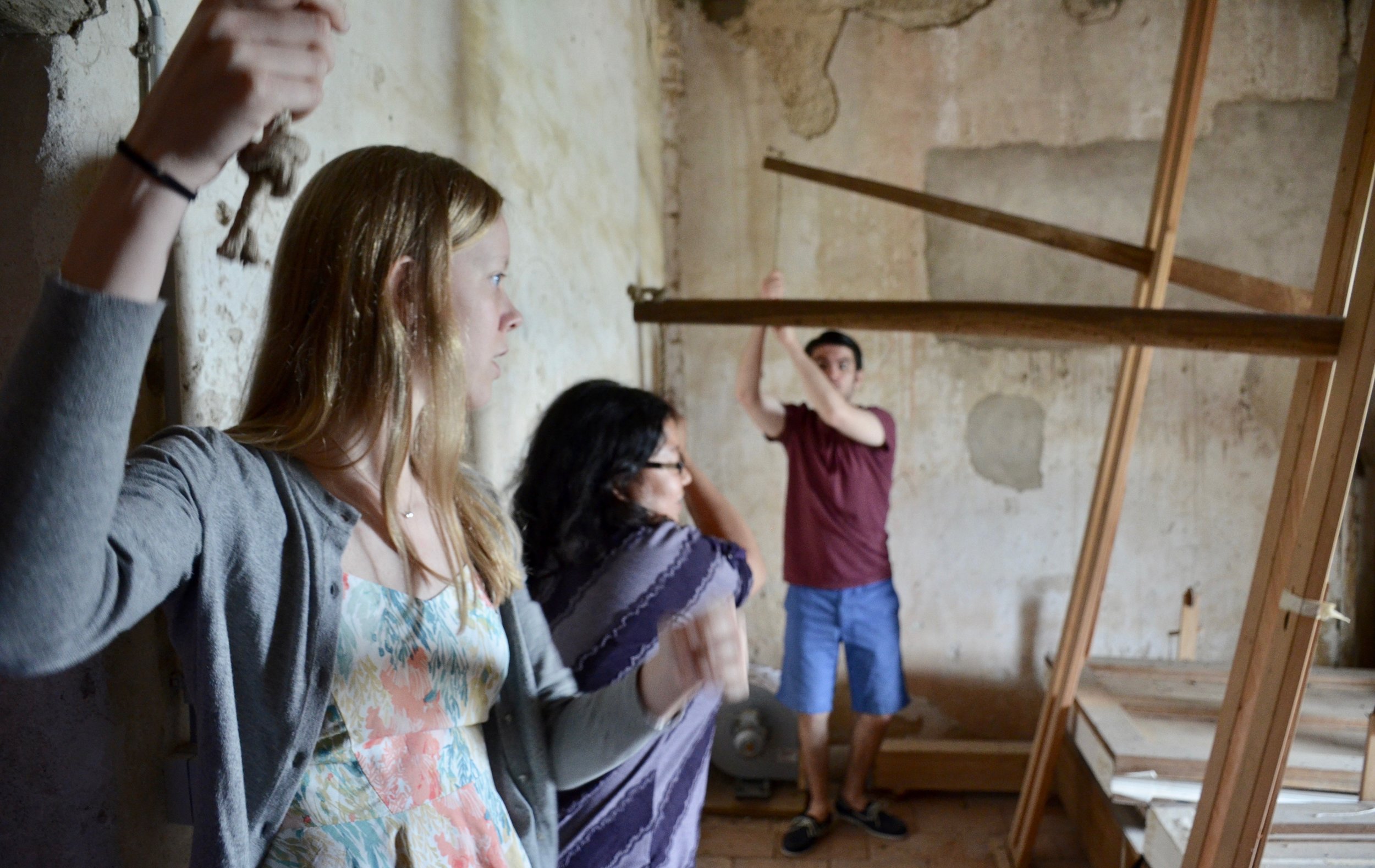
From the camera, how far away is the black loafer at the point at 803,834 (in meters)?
3.39

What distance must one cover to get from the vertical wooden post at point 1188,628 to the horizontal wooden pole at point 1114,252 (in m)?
1.25

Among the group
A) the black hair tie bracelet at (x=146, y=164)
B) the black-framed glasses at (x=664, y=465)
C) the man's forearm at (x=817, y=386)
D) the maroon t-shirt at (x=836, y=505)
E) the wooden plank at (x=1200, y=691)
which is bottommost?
the wooden plank at (x=1200, y=691)

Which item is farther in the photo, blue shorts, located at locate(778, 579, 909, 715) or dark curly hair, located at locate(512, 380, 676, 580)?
blue shorts, located at locate(778, 579, 909, 715)

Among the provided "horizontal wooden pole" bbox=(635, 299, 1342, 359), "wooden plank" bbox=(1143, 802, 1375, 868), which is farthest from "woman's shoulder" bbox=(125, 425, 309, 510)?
"wooden plank" bbox=(1143, 802, 1375, 868)

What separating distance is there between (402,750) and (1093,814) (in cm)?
307

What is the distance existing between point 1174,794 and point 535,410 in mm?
2084

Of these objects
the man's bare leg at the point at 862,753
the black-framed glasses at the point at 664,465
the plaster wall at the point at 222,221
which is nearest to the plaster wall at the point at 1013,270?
the man's bare leg at the point at 862,753

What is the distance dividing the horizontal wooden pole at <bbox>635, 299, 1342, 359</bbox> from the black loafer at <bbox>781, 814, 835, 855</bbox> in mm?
2222

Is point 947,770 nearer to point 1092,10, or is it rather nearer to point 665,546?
point 665,546

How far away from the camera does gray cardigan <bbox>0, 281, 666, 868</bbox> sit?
0.49 meters

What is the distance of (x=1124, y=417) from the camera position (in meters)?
2.83

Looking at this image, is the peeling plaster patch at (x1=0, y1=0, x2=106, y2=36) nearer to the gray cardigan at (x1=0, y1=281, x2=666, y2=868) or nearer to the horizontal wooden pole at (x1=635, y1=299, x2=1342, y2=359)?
the gray cardigan at (x1=0, y1=281, x2=666, y2=868)

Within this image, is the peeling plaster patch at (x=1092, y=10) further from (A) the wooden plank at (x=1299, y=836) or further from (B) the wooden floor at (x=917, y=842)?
(B) the wooden floor at (x=917, y=842)

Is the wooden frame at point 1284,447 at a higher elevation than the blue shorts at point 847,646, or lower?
higher
